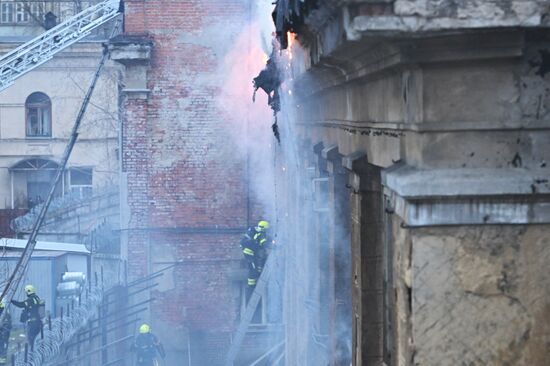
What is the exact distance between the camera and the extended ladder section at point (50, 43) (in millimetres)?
20750

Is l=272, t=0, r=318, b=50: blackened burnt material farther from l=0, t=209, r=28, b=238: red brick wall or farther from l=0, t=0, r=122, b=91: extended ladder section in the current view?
l=0, t=209, r=28, b=238: red brick wall

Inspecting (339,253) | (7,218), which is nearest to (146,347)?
(339,253)

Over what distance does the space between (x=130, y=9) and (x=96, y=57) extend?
60.0ft

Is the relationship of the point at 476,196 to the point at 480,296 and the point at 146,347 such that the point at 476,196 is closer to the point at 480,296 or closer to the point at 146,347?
the point at 480,296

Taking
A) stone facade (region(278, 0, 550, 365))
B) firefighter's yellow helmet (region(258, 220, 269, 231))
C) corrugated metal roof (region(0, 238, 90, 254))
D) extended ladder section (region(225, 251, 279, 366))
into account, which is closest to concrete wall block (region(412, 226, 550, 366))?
stone facade (region(278, 0, 550, 365))

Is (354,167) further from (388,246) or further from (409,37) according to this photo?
(409,37)

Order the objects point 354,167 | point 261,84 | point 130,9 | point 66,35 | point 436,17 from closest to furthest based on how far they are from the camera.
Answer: point 436,17 < point 354,167 < point 261,84 < point 130,9 < point 66,35

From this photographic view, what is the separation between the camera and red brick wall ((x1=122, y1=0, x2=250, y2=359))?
1805 cm

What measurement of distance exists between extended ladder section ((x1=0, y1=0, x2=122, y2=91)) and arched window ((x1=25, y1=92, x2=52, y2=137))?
16689 mm

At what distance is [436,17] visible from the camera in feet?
11.4

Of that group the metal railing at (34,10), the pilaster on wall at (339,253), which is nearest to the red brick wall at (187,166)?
the pilaster on wall at (339,253)

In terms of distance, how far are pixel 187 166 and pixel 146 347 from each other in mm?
3937

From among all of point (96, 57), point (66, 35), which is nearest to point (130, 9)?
point (66, 35)

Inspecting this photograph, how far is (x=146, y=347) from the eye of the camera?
645 inches
